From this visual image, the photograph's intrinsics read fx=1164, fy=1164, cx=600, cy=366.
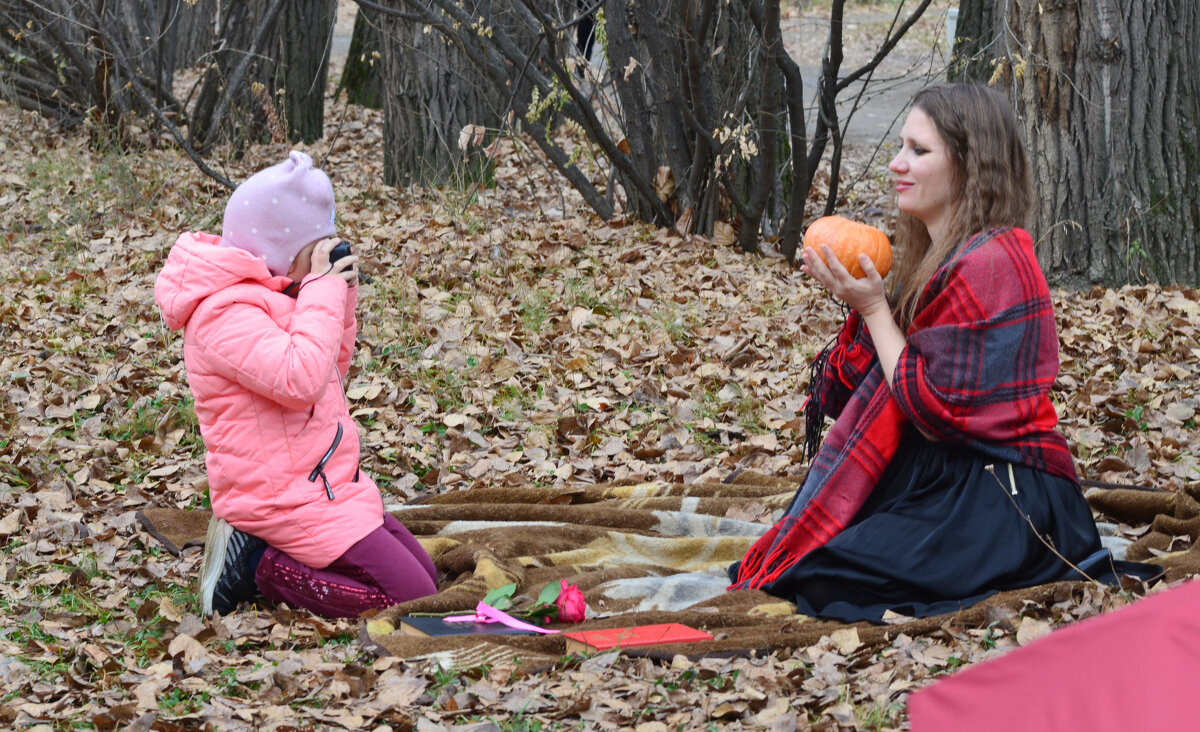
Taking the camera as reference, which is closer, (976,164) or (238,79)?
(976,164)

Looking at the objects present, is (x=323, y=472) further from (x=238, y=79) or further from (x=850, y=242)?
(x=238, y=79)

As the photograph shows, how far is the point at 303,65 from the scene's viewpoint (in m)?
11.2

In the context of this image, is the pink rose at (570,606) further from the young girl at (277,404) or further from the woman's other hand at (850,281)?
the woman's other hand at (850,281)

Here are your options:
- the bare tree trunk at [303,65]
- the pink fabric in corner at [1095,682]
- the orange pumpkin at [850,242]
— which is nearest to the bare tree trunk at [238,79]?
the bare tree trunk at [303,65]

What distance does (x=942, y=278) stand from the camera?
11.5 ft

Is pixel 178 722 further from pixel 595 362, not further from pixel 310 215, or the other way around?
pixel 595 362

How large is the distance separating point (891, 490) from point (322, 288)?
1923mm

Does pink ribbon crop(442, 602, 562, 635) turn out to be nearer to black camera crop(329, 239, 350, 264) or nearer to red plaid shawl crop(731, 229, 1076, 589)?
red plaid shawl crop(731, 229, 1076, 589)

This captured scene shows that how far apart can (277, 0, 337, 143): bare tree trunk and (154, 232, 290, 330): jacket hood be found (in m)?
7.59

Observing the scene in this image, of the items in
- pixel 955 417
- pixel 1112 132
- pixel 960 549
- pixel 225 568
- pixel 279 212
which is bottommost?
pixel 225 568

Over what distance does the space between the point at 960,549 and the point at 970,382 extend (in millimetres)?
517

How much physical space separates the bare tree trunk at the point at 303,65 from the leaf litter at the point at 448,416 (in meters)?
1.66

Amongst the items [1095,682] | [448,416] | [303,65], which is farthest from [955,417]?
[303,65]

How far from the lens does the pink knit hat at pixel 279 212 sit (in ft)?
11.8
